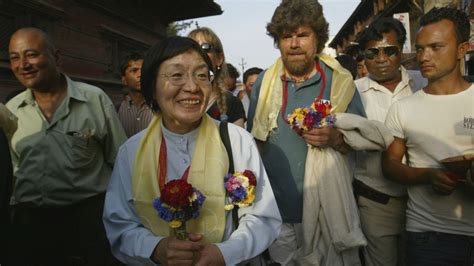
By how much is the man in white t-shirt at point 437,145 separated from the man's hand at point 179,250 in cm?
155

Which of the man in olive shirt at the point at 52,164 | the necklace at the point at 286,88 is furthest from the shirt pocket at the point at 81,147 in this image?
the necklace at the point at 286,88

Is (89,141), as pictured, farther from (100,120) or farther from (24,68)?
(24,68)

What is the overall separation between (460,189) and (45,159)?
10.2 feet

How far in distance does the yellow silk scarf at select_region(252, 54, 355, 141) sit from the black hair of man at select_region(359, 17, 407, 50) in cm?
71

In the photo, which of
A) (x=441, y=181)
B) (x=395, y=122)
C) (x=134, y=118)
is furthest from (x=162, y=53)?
(x=134, y=118)

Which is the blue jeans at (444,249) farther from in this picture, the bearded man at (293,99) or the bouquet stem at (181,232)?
the bouquet stem at (181,232)

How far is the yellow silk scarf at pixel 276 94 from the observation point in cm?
271

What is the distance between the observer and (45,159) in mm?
3021

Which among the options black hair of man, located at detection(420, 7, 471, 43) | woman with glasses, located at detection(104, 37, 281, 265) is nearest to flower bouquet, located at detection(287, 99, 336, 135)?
woman with glasses, located at detection(104, 37, 281, 265)

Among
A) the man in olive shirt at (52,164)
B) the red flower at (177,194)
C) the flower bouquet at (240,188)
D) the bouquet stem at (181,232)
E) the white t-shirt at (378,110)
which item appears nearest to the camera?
the red flower at (177,194)

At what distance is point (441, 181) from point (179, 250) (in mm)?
1634

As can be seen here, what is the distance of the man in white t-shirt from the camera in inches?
91.3

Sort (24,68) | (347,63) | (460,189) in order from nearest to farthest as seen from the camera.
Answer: (460,189)
(24,68)
(347,63)

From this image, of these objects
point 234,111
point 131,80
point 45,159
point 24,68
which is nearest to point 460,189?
point 234,111
